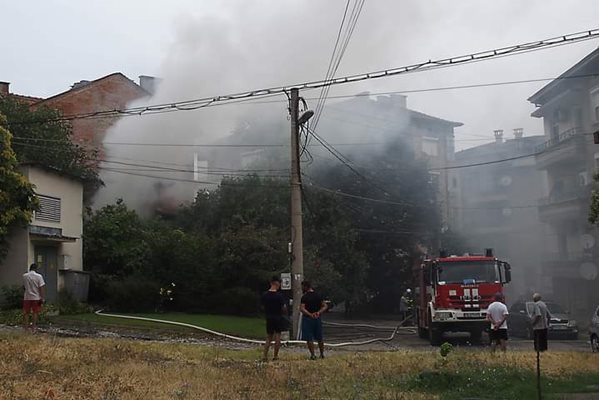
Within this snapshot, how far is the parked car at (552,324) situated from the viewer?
26.4 m

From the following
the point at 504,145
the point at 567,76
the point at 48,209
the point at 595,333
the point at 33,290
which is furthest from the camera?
the point at 504,145

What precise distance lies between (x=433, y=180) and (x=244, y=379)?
1366 inches

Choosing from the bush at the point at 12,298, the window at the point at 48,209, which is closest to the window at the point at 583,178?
the window at the point at 48,209

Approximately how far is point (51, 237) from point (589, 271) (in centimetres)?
2694

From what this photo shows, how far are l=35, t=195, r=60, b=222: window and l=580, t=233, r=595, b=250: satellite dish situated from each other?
26852 millimetres

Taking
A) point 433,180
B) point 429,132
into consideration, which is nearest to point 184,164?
point 433,180

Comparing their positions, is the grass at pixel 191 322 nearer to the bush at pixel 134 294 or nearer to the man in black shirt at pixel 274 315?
the bush at pixel 134 294

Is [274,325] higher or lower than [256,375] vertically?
higher

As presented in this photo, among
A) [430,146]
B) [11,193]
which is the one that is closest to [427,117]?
[430,146]

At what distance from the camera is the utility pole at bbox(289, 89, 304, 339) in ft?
71.4

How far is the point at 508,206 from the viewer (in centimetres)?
4838

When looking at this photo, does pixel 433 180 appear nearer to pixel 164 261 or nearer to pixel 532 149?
pixel 532 149

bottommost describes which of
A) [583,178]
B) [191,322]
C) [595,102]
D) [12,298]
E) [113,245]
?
[191,322]

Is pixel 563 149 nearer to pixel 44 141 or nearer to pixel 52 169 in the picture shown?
pixel 44 141
